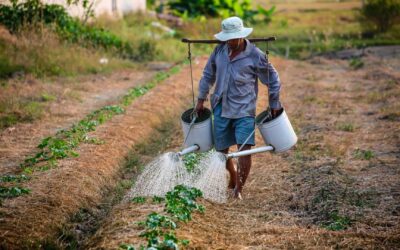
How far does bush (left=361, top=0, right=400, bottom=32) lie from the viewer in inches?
936

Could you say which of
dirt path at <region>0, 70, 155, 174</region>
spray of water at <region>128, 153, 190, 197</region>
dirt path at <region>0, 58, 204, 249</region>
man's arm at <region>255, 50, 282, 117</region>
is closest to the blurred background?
dirt path at <region>0, 70, 155, 174</region>

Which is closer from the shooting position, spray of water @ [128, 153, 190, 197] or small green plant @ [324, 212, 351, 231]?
small green plant @ [324, 212, 351, 231]

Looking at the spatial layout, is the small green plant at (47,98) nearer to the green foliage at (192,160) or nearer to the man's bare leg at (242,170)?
the green foliage at (192,160)

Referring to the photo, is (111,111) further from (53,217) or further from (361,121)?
(53,217)

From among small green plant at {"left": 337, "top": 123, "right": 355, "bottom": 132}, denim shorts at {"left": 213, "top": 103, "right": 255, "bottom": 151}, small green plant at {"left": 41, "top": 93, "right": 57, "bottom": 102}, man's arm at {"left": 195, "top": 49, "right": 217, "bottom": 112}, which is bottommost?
small green plant at {"left": 337, "top": 123, "right": 355, "bottom": 132}

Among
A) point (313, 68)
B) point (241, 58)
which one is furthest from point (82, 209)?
point (313, 68)

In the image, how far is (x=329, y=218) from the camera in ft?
19.7

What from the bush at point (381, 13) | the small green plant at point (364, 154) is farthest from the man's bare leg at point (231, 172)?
the bush at point (381, 13)

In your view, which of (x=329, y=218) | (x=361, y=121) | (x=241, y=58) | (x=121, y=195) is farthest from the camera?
(x=361, y=121)

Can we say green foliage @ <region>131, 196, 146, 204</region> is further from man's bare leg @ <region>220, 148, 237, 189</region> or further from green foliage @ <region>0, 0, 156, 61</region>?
green foliage @ <region>0, 0, 156, 61</region>

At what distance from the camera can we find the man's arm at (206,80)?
673 cm

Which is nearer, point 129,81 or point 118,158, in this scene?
point 118,158

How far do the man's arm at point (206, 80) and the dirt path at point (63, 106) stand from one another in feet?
7.76

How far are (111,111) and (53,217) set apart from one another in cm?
460
